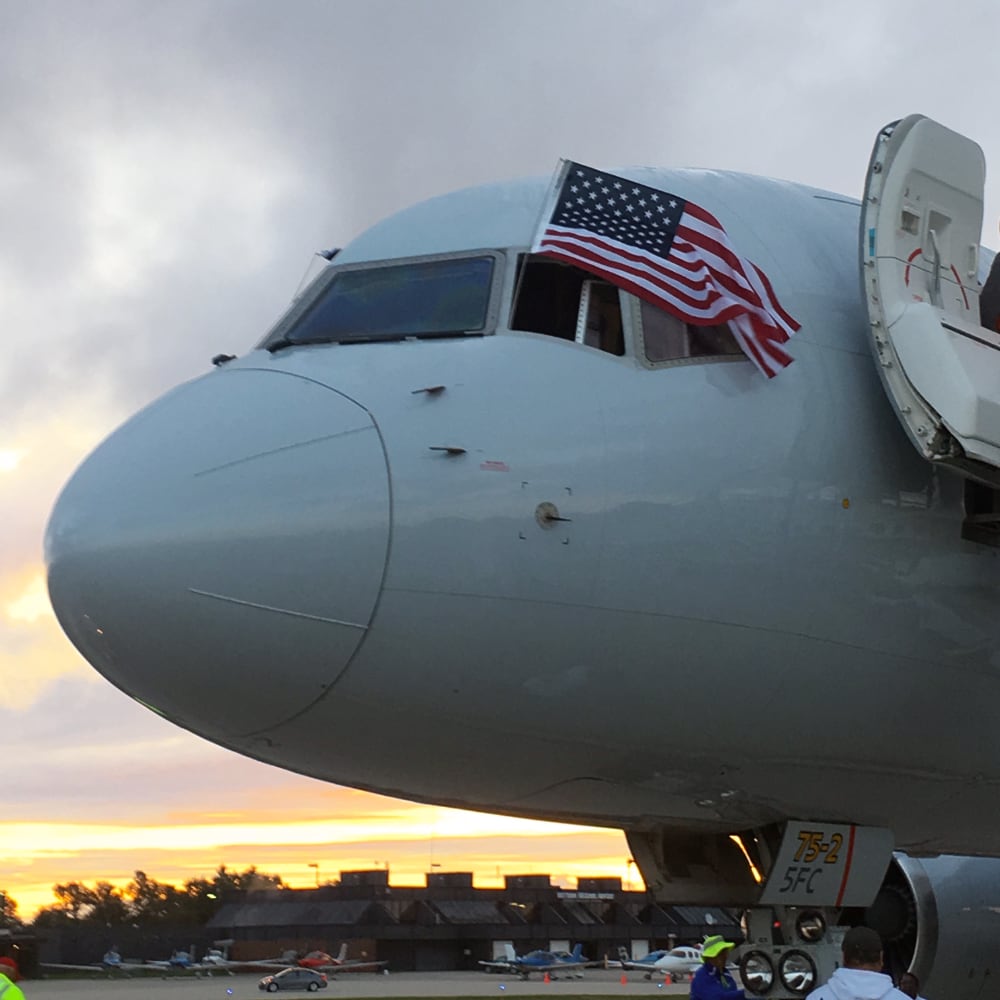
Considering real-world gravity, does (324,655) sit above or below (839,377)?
below

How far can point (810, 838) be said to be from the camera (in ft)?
31.4

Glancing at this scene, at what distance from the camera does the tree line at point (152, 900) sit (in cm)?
10469

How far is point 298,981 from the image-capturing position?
182 ft

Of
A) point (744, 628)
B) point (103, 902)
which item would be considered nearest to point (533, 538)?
point (744, 628)

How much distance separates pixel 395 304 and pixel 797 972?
4437 millimetres

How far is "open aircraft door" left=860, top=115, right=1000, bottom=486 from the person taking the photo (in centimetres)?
845

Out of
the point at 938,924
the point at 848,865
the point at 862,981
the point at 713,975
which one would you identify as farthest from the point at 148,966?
the point at 862,981

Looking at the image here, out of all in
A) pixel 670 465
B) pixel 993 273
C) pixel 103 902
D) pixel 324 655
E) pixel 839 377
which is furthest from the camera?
pixel 103 902

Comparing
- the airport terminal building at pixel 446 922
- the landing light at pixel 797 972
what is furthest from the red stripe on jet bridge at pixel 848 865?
the airport terminal building at pixel 446 922

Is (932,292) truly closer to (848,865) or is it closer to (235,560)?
(848,865)

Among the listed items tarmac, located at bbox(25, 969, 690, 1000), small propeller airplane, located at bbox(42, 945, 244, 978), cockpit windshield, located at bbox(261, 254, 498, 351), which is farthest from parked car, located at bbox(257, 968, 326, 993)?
cockpit windshield, located at bbox(261, 254, 498, 351)

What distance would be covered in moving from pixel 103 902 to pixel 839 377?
10635cm

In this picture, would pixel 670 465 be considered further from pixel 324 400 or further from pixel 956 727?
pixel 956 727

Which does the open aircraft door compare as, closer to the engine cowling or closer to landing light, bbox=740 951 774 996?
landing light, bbox=740 951 774 996
